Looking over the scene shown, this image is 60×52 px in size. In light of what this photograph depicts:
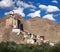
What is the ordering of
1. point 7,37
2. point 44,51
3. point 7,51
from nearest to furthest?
point 7,51
point 44,51
point 7,37

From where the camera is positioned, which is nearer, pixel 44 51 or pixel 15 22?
pixel 44 51

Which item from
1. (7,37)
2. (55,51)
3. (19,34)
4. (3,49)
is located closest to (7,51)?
(3,49)

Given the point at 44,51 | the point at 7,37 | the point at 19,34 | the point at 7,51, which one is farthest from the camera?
the point at 7,37

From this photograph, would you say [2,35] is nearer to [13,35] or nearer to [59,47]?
[13,35]

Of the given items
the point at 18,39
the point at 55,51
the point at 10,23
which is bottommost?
the point at 55,51

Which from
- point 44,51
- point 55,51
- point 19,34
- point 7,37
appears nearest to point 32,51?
point 44,51

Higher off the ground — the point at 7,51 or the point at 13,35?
the point at 13,35

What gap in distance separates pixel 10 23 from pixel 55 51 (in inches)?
5449

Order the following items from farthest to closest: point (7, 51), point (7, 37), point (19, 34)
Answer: point (7, 37), point (19, 34), point (7, 51)

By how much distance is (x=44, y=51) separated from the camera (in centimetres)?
2975

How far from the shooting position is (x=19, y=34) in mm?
142375

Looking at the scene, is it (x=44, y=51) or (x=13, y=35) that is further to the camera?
(x=13, y=35)

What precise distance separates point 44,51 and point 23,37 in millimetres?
114449

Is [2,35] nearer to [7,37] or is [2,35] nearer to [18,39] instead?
[7,37]
